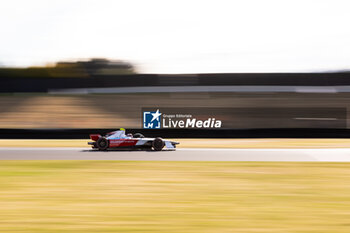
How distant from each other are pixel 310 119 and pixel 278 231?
18.5m

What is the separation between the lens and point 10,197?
611 cm

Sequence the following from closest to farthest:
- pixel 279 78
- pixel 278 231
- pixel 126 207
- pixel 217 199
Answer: pixel 278 231 < pixel 126 207 < pixel 217 199 < pixel 279 78

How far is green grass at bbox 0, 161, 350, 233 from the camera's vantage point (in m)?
4.61

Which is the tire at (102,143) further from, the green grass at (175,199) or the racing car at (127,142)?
the green grass at (175,199)

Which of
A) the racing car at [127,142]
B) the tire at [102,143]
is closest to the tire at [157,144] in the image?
the racing car at [127,142]

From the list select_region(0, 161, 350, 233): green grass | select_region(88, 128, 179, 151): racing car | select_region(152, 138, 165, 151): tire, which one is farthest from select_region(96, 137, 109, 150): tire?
select_region(0, 161, 350, 233): green grass

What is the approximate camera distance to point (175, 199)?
6.00 metres

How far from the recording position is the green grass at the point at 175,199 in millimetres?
4605

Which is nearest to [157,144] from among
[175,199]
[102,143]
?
[102,143]

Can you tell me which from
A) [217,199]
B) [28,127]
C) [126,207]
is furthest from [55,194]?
[28,127]

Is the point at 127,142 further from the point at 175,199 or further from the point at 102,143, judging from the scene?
the point at 175,199

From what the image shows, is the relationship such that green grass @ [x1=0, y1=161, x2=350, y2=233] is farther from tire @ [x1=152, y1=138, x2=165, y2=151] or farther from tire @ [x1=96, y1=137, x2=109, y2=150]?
→ tire @ [x1=96, y1=137, x2=109, y2=150]

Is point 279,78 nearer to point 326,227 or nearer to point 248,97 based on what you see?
point 248,97

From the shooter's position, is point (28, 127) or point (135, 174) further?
point (28, 127)
